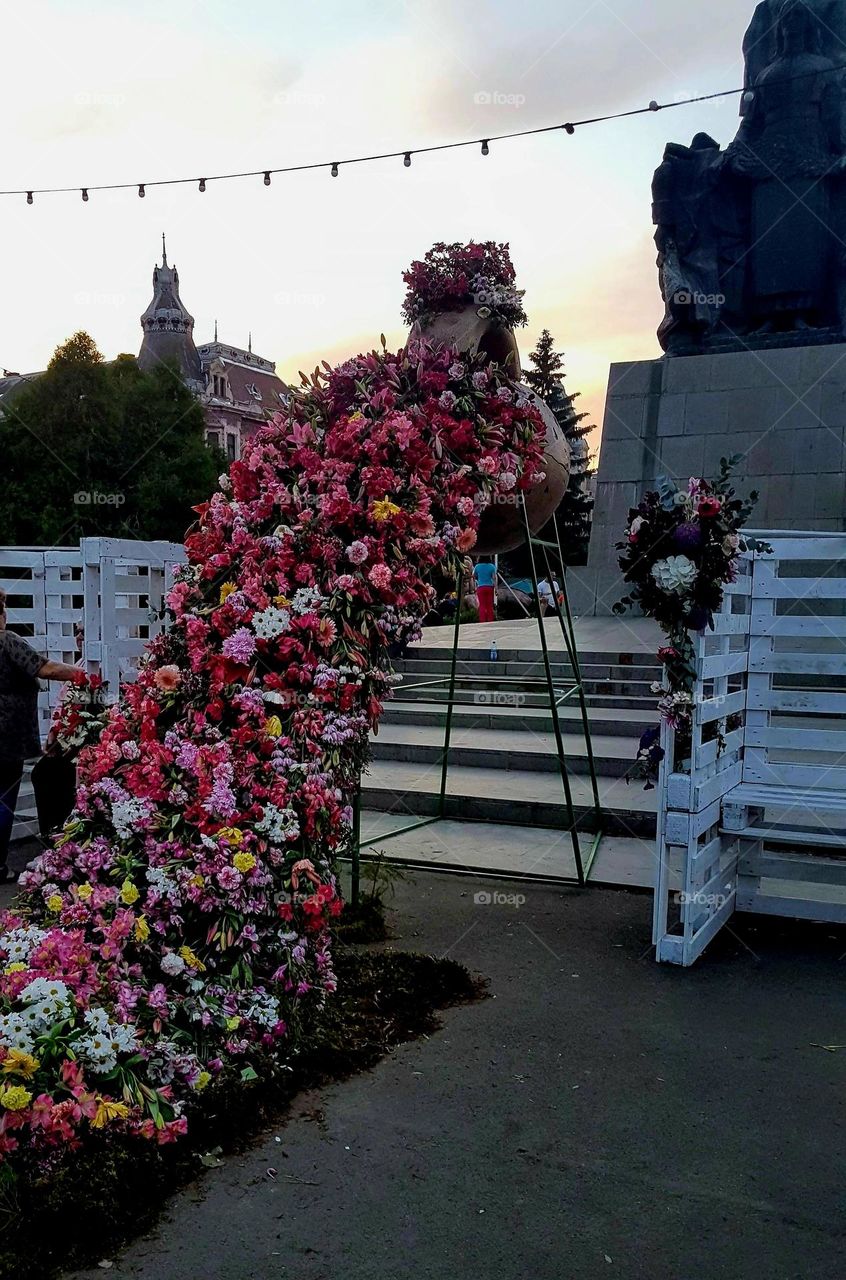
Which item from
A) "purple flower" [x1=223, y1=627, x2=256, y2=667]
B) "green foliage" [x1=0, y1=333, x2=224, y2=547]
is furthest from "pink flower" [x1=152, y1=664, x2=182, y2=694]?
"green foliage" [x1=0, y1=333, x2=224, y2=547]

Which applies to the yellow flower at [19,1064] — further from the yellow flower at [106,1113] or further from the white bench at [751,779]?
the white bench at [751,779]

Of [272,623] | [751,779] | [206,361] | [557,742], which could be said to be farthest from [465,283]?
[206,361]

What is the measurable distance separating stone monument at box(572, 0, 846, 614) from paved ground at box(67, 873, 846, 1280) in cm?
997

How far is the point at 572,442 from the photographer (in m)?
43.5

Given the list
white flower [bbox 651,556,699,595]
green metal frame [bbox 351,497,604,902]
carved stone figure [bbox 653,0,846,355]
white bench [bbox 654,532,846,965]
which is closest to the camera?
white flower [bbox 651,556,699,595]

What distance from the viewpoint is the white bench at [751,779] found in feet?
14.5

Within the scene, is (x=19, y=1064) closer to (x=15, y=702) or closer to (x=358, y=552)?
(x=358, y=552)

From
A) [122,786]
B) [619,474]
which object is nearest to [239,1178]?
[122,786]

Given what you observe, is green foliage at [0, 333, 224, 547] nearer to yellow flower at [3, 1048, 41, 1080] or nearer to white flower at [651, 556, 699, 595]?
white flower at [651, 556, 699, 595]

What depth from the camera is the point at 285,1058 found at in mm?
3301

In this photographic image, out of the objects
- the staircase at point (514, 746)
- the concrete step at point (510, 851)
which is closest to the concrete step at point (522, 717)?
the staircase at point (514, 746)

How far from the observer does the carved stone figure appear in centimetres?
1317

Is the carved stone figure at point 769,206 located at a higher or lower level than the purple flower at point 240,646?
higher

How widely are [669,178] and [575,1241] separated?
46.3ft
